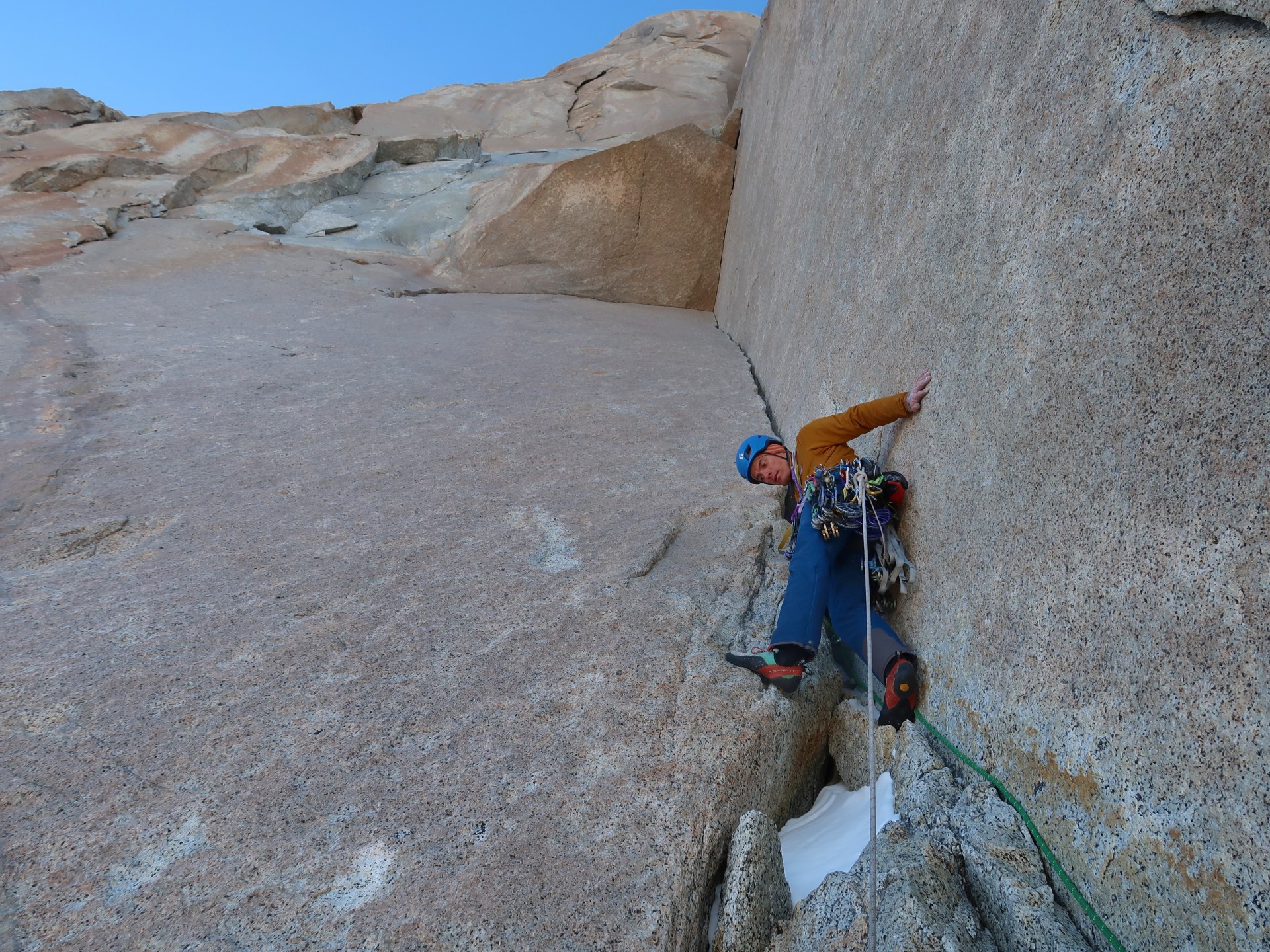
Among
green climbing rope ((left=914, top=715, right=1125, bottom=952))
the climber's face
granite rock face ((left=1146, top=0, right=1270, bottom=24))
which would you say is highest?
granite rock face ((left=1146, top=0, right=1270, bottom=24))

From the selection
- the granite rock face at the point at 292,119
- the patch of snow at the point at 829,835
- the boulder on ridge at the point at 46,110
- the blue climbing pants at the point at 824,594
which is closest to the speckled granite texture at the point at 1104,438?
the blue climbing pants at the point at 824,594

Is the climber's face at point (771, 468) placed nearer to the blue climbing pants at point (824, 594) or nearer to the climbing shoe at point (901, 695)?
the blue climbing pants at point (824, 594)

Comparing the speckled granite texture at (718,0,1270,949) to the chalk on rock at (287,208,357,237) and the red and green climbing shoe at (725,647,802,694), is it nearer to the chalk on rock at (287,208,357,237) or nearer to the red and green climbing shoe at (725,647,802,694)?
the red and green climbing shoe at (725,647,802,694)

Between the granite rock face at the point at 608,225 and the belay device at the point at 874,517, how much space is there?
19.6 ft

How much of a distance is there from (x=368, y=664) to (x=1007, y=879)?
59.3 inches

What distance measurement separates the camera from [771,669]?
2004mm

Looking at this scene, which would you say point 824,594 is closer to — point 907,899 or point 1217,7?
point 907,899

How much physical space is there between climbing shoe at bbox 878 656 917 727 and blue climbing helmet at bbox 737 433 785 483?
107 centimetres

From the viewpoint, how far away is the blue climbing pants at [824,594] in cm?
210

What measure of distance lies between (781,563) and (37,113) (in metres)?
11.0

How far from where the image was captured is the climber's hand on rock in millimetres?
2107

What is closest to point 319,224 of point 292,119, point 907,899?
point 292,119

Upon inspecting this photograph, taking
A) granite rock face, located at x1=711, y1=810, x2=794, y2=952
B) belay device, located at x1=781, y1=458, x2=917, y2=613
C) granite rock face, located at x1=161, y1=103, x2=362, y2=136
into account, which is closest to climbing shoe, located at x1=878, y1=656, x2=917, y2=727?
belay device, located at x1=781, y1=458, x2=917, y2=613

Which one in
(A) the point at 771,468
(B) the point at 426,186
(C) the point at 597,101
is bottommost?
(A) the point at 771,468
